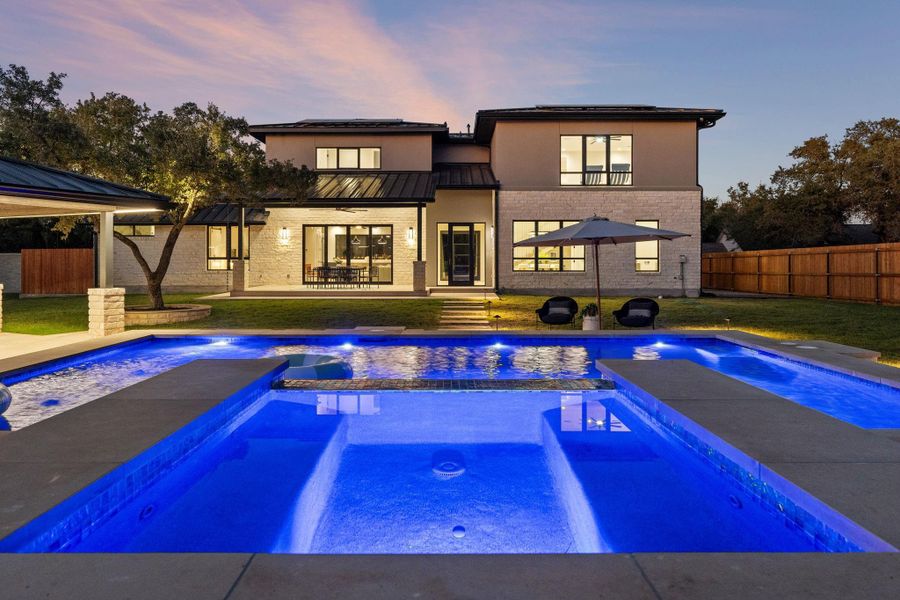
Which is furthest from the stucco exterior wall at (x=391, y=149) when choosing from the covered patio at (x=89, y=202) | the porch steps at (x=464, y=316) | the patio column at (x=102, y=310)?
the patio column at (x=102, y=310)

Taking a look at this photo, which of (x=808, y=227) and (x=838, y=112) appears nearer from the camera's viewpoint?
(x=808, y=227)

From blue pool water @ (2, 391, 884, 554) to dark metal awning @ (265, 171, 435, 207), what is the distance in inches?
595

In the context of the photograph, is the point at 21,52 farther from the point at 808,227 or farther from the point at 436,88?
the point at 808,227

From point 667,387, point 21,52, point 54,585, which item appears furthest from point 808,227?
point 21,52

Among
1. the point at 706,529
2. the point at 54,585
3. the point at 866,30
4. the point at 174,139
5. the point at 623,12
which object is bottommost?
the point at 706,529

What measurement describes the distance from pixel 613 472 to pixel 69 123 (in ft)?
45.3

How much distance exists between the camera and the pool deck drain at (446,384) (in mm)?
7254

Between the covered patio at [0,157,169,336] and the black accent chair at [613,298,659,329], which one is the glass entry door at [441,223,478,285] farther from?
the covered patio at [0,157,169,336]

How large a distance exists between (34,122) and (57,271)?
13364 mm

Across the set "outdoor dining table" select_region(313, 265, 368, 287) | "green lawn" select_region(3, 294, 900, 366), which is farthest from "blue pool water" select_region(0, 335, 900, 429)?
"outdoor dining table" select_region(313, 265, 368, 287)

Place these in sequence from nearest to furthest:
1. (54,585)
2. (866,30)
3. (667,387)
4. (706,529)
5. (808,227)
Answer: (54,585)
(706,529)
(667,387)
(866,30)
(808,227)

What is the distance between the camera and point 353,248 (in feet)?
79.2

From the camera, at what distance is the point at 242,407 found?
6.50 metres

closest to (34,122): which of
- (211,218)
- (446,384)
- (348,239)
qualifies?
(211,218)
